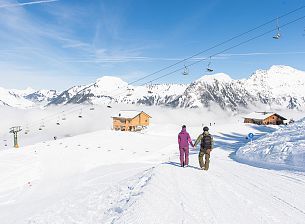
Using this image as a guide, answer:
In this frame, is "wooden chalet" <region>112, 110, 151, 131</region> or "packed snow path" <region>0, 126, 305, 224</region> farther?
"wooden chalet" <region>112, 110, 151, 131</region>

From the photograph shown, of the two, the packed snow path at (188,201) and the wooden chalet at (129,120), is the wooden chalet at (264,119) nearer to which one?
the wooden chalet at (129,120)

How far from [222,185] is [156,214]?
15.0ft

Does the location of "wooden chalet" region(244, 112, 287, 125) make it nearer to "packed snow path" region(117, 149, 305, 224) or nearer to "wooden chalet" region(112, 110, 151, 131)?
"wooden chalet" region(112, 110, 151, 131)

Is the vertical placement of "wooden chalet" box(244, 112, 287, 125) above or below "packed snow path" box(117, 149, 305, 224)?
below

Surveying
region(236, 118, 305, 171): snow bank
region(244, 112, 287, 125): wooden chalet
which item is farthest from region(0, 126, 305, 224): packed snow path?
region(244, 112, 287, 125): wooden chalet

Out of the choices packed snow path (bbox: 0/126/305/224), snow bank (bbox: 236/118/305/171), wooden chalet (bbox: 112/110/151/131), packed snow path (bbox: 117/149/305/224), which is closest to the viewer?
packed snow path (bbox: 117/149/305/224)

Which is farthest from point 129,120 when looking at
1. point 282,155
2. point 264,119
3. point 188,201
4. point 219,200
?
point 188,201

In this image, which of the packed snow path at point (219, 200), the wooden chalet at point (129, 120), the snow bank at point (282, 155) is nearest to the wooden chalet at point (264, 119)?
the wooden chalet at point (129, 120)

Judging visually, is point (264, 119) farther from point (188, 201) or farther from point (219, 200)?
point (188, 201)

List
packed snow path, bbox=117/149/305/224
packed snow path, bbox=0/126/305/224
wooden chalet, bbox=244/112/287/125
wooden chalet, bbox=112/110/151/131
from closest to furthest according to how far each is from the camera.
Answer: packed snow path, bbox=117/149/305/224 → packed snow path, bbox=0/126/305/224 → wooden chalet, bbox=112/110/151/131 → wooden chalet, bbox=244/112/287/125

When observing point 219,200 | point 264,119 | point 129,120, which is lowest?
point 264,119

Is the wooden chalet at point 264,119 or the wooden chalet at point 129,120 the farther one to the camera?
the wooden chalet at point 264,119

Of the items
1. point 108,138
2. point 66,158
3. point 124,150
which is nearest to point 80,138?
point 108,138

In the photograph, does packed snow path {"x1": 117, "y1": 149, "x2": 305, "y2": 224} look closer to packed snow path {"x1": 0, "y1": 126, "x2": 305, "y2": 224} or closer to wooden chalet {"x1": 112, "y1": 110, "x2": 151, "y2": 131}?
packed snow path {"x1": 0, "y1": 126, "x2": 305, "y2": 224}
